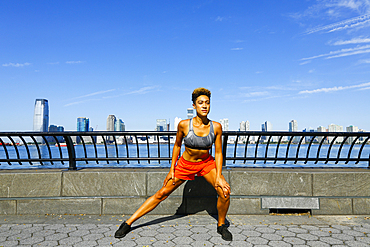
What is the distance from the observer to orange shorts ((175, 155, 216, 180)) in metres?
3.75

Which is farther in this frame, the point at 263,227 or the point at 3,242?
the point at 263,227

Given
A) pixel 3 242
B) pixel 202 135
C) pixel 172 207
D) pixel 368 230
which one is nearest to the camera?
pixel 3 242

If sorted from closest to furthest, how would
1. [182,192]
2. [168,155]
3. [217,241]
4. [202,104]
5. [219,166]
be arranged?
[217,241], [202,104], [219,166], [182,192], [168,155]

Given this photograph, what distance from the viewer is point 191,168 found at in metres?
3.75

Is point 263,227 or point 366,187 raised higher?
point 366,187

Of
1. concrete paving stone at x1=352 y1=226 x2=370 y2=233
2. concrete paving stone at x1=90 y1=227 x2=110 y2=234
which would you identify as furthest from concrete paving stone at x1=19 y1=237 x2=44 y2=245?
concrete paving stone at x1=352 y1=226 x2=370 y2=233

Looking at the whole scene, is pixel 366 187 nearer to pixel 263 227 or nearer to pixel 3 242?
pixel 263 227

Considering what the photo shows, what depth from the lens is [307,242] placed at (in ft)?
11.4

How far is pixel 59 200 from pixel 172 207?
204cm

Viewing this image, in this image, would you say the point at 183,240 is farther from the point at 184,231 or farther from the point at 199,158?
the point at 199,158

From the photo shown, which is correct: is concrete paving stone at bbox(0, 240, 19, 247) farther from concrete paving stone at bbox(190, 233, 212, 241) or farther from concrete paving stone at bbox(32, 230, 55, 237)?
concrete paving stone at bbox(190, 233, 212, 241)

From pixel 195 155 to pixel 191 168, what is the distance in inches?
7.8

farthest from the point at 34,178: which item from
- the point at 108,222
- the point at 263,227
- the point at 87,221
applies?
→ the point at 263,227

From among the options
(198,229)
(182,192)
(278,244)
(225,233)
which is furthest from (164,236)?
(278,244)
